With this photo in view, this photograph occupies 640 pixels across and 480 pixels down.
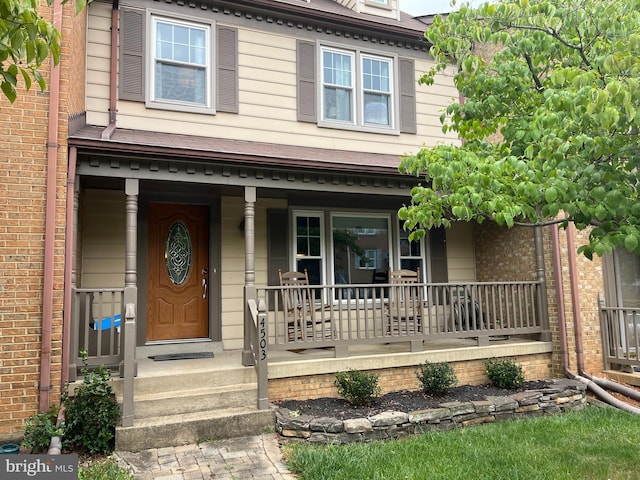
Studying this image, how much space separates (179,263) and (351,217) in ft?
9.81

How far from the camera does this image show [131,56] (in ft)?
23.0

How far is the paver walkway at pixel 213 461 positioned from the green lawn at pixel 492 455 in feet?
0.63

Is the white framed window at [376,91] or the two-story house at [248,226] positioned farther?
the white framed window at [376,91]

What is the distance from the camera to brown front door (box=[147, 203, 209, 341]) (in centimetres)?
704

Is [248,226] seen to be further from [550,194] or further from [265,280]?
[550,194]

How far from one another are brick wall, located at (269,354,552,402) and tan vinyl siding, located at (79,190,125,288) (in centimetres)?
282

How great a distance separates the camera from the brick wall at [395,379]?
19.4ft

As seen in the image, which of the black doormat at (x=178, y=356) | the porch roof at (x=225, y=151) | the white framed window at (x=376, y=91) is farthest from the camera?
Answer: the white framed window at (x=376, y=91)

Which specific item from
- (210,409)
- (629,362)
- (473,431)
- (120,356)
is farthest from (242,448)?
(629,362)

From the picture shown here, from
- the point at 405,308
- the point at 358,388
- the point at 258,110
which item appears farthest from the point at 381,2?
the point at 358,388

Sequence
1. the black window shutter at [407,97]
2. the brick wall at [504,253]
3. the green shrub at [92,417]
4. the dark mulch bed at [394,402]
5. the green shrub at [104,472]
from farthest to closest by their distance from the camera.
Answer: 1. the black window shutter at [407,97]
2. the brick wall at [504,253]
3. the dark mulch bed at [394,402]
4. the green shrub at [92,417]
5. the green shrub at [104,472]

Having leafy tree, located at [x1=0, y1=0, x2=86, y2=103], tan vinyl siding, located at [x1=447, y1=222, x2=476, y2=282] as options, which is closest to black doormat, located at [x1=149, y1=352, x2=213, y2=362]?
leafy tree, located at [x1=0, y1=0, x2=86, y2=103]

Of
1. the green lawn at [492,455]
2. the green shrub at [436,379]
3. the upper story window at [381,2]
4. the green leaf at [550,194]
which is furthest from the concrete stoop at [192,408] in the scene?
the upper story window at [381,2]

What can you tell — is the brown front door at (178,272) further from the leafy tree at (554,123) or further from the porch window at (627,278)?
the porch window at (627,278)
